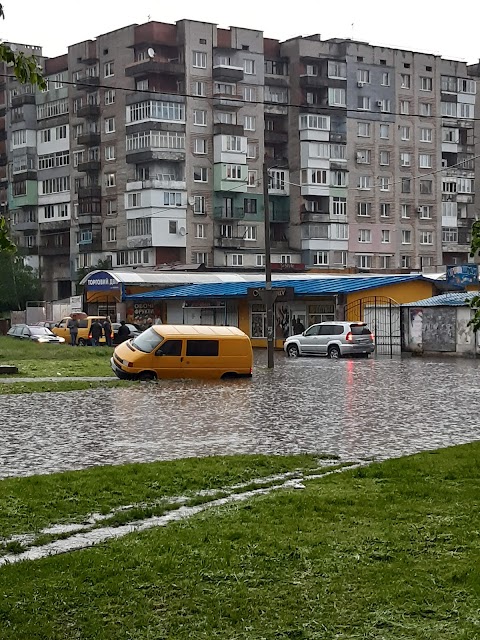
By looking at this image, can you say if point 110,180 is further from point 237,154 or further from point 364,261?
point 364,261

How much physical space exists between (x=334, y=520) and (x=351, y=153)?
3867 inches

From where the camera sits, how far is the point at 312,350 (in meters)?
53.2

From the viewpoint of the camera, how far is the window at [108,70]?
98750 millimetres

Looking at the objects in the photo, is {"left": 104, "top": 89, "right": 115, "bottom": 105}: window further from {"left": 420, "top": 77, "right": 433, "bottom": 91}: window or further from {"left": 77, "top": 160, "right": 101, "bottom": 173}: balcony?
{"left": 420, "top": 77, "right": 433, "bottom": 91}: window

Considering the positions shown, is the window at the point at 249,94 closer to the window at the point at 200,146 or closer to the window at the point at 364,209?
the window at the point at 200,146

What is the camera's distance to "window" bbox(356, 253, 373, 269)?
106 metres

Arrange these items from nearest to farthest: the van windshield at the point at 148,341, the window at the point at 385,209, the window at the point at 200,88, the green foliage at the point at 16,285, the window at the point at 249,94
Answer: the van windshield at the point at 148,341 < the green foliage at the point at 16,285 < the window at the point at 200,88 < the window at the point at 249,94 < the window at the point at 385,209

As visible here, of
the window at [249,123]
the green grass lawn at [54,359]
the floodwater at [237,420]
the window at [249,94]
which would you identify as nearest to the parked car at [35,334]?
the green grass lawn at [54,359]

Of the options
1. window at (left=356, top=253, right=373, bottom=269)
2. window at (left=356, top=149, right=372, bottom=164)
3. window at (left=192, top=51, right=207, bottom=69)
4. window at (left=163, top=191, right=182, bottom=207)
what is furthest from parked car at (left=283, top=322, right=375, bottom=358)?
window at (left=356, top=149, right=372, bottom=164)

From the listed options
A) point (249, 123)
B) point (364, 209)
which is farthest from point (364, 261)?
point (249, 123)

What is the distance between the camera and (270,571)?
7.89m

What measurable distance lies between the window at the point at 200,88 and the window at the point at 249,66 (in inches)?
195

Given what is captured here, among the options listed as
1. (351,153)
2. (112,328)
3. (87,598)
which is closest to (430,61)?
(351,153)

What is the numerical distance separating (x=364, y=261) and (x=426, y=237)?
7.74 m
